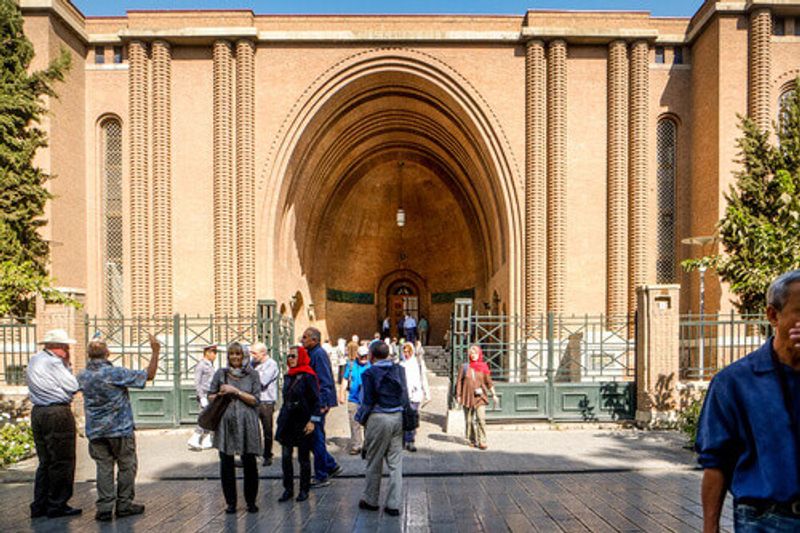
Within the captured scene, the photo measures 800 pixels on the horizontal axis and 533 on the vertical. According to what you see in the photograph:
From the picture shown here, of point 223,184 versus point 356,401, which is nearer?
point 356,401

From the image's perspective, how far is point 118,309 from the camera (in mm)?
17797

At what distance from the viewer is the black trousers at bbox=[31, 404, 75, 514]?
5746 millimetres

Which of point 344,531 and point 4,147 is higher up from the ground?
point 4,147

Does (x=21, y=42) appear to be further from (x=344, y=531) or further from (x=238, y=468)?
(x=344, y=531)

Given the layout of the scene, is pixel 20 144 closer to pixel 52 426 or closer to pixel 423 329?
pixel 52 426

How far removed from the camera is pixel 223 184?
1698 cm

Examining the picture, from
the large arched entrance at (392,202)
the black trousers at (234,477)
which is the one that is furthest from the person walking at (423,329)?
the black trousers at (234,477)

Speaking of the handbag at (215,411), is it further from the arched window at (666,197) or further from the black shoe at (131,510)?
the arched window at (666,197)

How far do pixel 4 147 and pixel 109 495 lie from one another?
1143 cm

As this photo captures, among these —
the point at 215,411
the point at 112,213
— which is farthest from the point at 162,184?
the point at 215,411

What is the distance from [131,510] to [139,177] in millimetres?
13603

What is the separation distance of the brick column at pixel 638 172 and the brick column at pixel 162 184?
14.0 m

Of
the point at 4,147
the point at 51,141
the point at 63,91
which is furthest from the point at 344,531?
the point at 63,91

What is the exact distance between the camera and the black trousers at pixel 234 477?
5602mm
